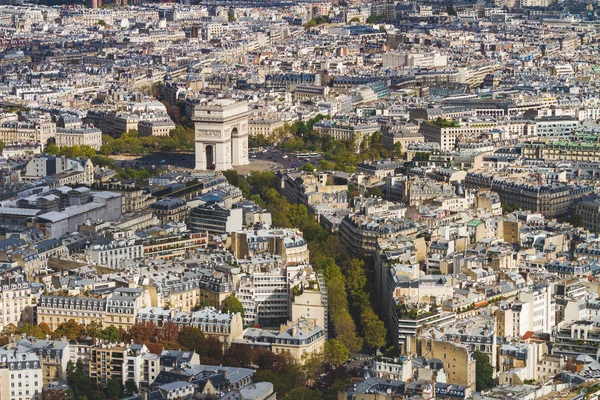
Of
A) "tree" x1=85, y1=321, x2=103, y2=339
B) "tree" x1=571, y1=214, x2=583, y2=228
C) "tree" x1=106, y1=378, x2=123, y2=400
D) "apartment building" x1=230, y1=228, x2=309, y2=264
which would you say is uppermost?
"apartment building" x1=230, y1=228, x2=309, y2=264

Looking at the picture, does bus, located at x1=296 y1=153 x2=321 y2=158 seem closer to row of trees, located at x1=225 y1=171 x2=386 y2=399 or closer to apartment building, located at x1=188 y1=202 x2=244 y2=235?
row of trees, located at x1=225 y1=171 x2=386 y2=399

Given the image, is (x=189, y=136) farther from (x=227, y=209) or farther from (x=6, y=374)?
Result: (x=6, y=374)

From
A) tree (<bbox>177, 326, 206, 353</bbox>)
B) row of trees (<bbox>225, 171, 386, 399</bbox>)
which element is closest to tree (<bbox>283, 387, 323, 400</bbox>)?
row of trees (<bbox>225, 171, 386, 399</bbox>)

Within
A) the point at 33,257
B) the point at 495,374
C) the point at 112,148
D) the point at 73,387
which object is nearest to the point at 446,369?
the point at 495,374

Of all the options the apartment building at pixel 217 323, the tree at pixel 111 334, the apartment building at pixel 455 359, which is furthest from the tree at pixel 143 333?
the apartment building at pixel 455 359

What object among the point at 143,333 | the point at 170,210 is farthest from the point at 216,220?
the point at 143,333

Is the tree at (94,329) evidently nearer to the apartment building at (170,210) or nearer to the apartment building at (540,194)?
the apartment building at (170,210)
